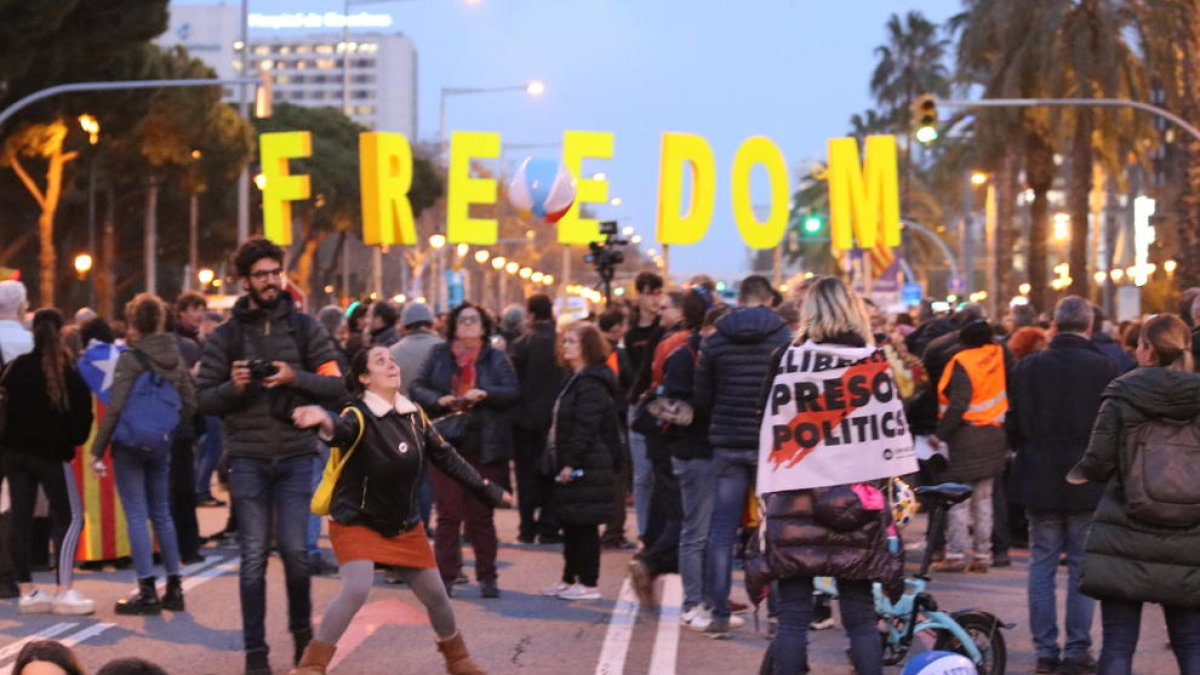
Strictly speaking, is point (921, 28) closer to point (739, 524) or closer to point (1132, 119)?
point (1132, 119)

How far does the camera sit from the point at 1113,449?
726 cm

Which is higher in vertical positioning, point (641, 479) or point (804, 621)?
point (804, 621)

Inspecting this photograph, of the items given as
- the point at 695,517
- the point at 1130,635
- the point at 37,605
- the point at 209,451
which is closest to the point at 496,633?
the point at 695,517

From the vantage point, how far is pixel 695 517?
10.4 meters

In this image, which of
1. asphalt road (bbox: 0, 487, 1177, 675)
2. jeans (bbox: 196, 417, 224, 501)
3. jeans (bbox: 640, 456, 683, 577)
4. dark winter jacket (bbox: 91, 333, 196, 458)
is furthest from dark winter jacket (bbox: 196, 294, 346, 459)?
jeans (bbox: 196, 417, 224, 501)

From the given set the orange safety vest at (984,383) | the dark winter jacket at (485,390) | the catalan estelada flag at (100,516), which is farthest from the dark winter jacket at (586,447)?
the catalan estelada flag at (100,516)

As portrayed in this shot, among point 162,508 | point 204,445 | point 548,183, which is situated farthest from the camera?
point 548,183

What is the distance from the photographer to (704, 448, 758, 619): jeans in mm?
9922

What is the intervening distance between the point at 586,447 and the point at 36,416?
316 centimetres

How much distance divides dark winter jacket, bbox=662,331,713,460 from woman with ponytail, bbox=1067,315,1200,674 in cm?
308

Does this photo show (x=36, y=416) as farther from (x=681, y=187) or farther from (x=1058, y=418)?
(x=681, y=187)

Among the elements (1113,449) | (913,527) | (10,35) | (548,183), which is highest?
(10,35)

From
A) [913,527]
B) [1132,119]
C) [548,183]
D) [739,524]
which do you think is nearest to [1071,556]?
[739,524]

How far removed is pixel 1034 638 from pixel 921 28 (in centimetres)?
6595
